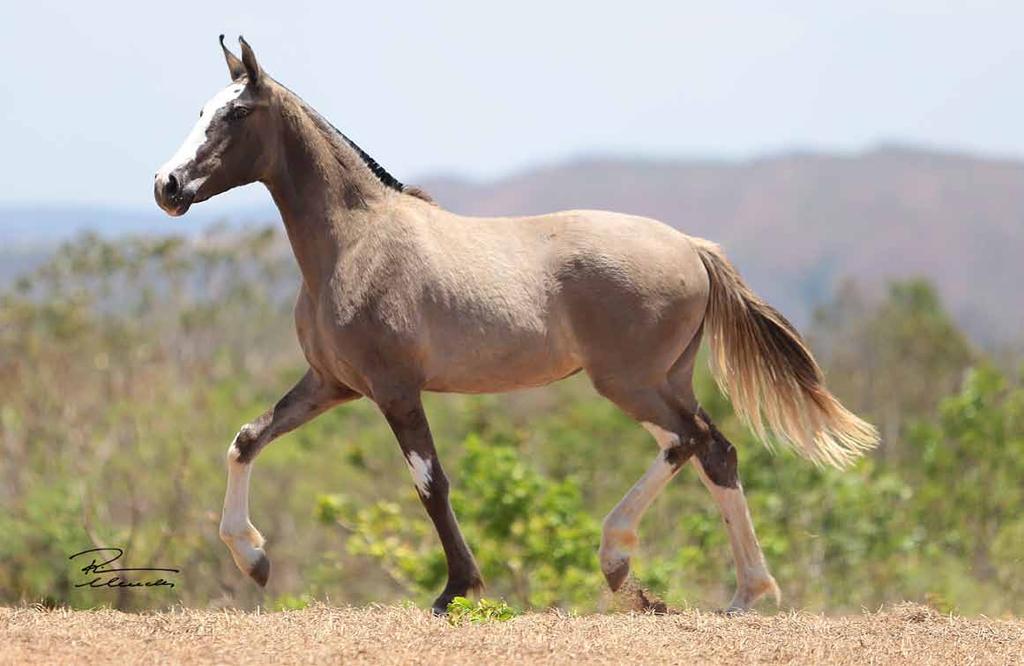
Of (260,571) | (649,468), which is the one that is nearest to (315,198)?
(260,571)

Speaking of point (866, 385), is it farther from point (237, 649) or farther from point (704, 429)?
point (237, 649)

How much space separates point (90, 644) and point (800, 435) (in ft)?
12.8

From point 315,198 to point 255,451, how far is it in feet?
4.36

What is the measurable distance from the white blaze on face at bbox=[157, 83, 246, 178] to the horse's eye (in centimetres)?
5

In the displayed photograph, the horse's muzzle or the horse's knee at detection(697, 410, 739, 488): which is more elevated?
the horse's muzzle

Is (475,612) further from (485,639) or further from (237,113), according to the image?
(237,113)

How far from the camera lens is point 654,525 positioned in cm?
1941

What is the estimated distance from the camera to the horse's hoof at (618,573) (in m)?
7.05

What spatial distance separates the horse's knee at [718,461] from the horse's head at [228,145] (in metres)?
2.71

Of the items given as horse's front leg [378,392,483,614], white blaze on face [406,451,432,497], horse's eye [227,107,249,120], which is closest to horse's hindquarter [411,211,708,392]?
horse's front leg [378,392,483,614]

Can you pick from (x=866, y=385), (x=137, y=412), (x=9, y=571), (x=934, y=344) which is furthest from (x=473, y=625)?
(x=934, y=344)

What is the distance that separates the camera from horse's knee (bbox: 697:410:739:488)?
7.29m

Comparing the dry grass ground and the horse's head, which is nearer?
the dry grass ground

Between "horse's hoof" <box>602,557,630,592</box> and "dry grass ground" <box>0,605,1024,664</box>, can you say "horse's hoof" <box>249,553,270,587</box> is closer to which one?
"dry grass ground" <box>0,605,1024,664</box>
